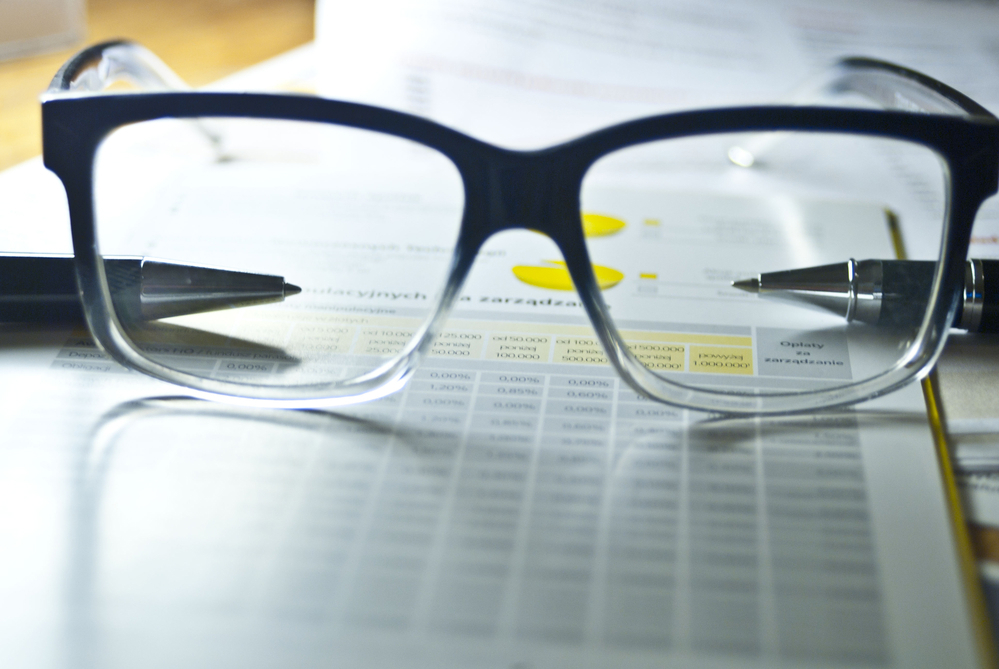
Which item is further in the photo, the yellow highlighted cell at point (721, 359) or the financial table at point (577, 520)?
the yellow highlighted cell at point (721, 359)

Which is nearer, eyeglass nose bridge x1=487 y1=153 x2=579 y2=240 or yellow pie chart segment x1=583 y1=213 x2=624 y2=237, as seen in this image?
eyeglass nose bridge x1=487 y1=153 x2=579 y2=240

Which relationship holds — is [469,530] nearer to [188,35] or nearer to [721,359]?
[721,359]

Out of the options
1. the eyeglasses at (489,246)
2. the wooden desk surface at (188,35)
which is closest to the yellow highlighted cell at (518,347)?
the eyeglasses at (489,246)

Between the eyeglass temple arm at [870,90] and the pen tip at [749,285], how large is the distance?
3.3 inches

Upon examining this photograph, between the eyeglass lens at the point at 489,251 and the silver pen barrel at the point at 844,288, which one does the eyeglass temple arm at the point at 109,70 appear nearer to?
the eyeglass lens at the point at 489,251

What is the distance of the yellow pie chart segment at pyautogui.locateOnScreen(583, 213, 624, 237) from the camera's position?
424 mm

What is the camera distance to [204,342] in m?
0.35

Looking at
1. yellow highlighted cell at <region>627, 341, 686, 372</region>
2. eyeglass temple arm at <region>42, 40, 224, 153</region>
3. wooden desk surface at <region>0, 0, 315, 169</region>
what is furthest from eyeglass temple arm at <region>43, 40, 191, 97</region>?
yellow highlighted cell at <region>627, 341, 686, 372</region>

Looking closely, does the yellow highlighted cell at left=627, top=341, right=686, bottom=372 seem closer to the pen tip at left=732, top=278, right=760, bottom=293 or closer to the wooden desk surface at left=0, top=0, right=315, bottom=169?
the pen tip at left=732, top=278, right=760, bottom=293

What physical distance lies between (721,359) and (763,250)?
10cm

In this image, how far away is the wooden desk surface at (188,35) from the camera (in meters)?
0.60

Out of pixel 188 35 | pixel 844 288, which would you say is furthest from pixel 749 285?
pixel 188 35

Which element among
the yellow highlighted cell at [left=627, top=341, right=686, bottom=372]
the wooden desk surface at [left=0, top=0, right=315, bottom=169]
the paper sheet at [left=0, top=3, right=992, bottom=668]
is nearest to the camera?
the paper sheet at [left=0, top=3, right=992, bottom=668]

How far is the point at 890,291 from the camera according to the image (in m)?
0.35
